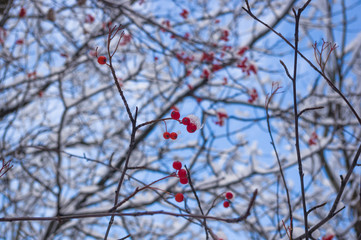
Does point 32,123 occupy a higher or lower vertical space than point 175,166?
higher

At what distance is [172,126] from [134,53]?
170 cm

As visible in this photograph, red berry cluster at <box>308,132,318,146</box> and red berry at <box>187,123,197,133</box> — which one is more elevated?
red berry cluster at <box>308,132,318,146</box>

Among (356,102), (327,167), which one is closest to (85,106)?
(356,102)

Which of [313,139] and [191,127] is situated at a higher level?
[313,139]

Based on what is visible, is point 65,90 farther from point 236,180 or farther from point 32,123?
point 236,180

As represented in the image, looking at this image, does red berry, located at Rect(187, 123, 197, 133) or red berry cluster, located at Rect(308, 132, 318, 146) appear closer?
red berry, located at Rect(187, 123, 197, 133)

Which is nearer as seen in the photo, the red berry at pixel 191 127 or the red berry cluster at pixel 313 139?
the red berry at pixel 191 127

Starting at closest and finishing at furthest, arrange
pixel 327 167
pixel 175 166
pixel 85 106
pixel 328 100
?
pixel 175 166, pixel 328 100, pixel 85 106, pixel 327 167

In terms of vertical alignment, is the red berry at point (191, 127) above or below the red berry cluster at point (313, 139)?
below

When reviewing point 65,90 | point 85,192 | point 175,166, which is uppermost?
point 65,90

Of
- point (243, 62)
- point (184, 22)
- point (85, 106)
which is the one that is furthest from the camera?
point (85, 106)

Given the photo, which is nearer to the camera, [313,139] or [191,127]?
[191,127]

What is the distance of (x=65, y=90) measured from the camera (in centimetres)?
462

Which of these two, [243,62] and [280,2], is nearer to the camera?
[243,62]
